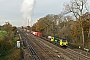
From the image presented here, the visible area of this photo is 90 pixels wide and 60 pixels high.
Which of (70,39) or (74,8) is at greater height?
(74,8)

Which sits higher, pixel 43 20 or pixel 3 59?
pixel 43 20

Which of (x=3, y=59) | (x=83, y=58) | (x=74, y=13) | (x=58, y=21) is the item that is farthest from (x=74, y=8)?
(x=58, y=21)

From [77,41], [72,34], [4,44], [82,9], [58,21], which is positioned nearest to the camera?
[4,44]

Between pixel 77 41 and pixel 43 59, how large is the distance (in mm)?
22403

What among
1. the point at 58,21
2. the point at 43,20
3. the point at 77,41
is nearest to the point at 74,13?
the point at 77,41

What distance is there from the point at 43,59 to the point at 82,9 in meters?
19.5

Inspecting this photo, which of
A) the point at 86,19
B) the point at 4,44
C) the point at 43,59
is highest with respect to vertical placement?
the point at 86,19

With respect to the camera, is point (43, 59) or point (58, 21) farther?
point (58, 21)

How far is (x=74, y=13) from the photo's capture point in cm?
4075

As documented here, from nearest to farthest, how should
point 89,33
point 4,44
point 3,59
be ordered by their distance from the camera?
point 3,59 < point 4,44 < point 89,33

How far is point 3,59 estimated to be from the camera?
24594mm

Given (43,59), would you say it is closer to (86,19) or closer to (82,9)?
(82,9)

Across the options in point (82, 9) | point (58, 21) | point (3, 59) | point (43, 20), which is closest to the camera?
point (3, 59)

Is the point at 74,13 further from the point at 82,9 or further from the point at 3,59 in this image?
the point at 3,59
